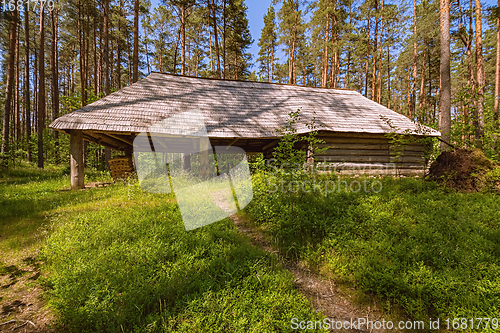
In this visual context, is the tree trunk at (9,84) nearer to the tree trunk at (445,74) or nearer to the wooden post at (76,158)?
the wooden post at (76,158)

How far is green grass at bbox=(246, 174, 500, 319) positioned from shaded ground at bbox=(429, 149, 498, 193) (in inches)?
22.1

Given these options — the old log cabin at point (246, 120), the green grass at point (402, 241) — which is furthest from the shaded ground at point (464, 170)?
the old log cabin at point (246, 120)

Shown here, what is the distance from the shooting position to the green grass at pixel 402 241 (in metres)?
2.53

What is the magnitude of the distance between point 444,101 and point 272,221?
28.1 feet

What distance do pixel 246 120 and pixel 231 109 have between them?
115 cm

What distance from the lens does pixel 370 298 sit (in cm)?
271

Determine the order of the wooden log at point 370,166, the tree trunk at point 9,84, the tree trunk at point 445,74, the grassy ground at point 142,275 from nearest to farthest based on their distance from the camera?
the grassy ground at point 142,275 → the tree trunk at point 445,74 → the wooden log at point 370,166 → the tree trunk at point 9,84

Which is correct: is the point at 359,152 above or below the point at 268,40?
below

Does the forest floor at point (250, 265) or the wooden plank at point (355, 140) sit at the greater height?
the wooden plank at point (355, 140)

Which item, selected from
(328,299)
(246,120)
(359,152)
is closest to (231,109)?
(246,120)

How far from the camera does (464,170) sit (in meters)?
5.84

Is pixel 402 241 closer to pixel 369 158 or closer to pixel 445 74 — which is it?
pixel 369 158

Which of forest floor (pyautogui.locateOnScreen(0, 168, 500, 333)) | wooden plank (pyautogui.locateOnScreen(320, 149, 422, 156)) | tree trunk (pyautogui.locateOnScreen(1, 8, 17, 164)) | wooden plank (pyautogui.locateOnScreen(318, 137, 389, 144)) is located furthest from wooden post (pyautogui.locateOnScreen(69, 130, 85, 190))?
wooden plank (pyautogui.locateOnScreen(320, 149, 422, 156))

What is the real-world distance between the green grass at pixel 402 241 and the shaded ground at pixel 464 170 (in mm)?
562
